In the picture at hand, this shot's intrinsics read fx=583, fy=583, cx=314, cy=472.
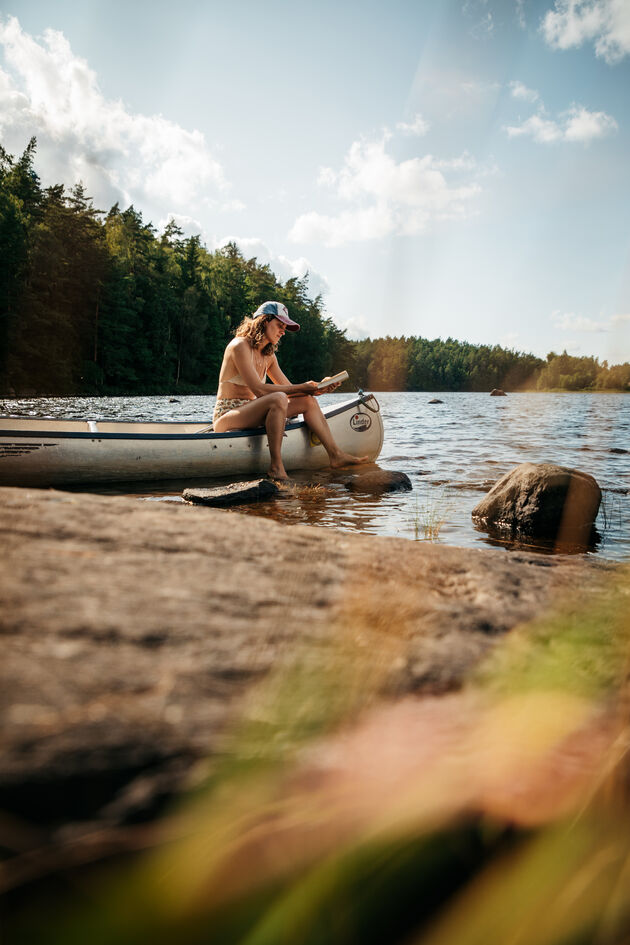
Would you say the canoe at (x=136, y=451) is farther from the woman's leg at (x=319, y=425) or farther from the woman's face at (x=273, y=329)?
the woman's face at (x=273, y=329)

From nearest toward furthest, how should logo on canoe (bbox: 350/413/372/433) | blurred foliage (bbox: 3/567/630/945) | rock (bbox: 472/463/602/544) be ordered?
1. blurred foliage (bbox: 3/567/630/945)
2. rock (bbox: 472/463/602/544)
3. logo on canoe (bbox: 350/413/372/433)

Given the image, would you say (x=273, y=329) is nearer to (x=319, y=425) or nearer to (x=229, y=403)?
(x=229, y=403)

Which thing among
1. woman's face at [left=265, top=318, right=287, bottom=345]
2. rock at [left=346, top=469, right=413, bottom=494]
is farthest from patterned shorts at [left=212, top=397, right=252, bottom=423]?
rock at [left=346, top=469, right=413, bottom=494]

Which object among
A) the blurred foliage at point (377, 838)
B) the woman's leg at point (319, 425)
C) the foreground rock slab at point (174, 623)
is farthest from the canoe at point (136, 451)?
the blurred foliage at point (377, 838)

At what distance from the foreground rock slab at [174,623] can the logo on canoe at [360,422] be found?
21.9ft

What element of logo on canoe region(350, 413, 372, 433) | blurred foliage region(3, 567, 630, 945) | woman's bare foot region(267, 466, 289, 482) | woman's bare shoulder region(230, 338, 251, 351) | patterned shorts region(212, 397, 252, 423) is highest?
woman's bare shoulder region(230, 338, 251, 351)

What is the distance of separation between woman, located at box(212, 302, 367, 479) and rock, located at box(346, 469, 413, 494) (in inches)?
36.7

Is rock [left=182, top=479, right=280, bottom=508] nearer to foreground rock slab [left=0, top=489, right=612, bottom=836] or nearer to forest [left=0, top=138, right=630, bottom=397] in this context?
foreground rock slab [left=0, top=489, right=612, bottom=836]

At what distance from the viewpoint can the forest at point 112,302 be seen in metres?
36.1

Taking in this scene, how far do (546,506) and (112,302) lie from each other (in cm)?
4431

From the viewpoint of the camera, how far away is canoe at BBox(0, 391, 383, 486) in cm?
613

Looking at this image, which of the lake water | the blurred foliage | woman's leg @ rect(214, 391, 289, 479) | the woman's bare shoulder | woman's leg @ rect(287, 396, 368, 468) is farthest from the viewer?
woman's leg @ rect(287, 396, 368, 468)

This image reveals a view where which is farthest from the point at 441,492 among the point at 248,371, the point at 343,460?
the point at 248,371

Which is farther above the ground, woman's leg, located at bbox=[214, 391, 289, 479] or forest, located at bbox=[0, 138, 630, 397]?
forest, located at bbox=[0, 138, 630, 397]
